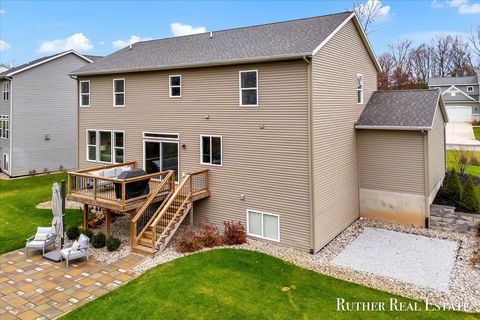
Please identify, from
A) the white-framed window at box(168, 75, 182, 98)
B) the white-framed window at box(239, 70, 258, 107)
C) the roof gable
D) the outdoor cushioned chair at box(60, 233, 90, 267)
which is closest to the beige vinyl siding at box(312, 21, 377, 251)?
the white-framed window at box(239, 70, 258, 107)

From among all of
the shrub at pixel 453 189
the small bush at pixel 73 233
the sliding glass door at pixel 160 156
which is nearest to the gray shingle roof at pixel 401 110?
the shrub at pixel 453 189

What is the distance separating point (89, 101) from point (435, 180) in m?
16.5

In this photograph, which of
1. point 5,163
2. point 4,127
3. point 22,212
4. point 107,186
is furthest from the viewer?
point 5,163

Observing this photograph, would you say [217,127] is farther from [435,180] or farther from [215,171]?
[435,180]

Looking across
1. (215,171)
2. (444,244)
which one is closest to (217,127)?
(215,171)

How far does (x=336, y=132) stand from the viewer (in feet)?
41.9

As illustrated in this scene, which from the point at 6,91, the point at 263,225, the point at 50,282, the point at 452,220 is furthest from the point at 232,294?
the point at 6,91

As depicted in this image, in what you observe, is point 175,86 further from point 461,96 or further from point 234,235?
point 461,96

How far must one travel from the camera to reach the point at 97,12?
28953 millimetres

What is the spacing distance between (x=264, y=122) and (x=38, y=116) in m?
21.7

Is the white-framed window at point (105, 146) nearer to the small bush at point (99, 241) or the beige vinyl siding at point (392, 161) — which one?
the small bush at point (99, 241)

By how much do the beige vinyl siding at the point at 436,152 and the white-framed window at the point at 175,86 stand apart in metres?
10.1

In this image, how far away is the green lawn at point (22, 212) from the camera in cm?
1275

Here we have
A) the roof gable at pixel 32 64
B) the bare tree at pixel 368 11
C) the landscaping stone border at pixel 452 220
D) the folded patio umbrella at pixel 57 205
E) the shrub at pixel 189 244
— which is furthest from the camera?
the bare tree at pixel 368 11
